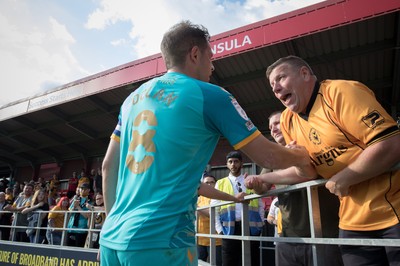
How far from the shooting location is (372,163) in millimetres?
1521

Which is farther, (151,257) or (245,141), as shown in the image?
(245,141)

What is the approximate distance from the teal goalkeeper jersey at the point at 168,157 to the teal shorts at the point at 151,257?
23 millimetres

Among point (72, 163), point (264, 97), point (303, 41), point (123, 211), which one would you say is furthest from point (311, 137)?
point (72, 163)

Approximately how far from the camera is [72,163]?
59.7 ft

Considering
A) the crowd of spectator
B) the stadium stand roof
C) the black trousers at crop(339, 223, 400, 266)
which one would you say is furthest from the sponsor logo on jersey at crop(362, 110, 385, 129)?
the stadium stand roof

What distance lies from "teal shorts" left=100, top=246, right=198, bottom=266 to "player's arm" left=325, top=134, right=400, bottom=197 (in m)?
0.94

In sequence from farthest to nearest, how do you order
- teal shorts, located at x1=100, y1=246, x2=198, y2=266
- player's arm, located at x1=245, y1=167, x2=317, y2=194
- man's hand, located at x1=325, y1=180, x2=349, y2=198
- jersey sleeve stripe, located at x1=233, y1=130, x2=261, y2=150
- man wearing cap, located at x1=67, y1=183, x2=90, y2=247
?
man wearing cap, located at x1=67, y1=183, x2=90, y2=247 → player's arm, located at x1=245, y1=167, x2=317, y2=194 → man's hand, located at x1=325, y1=180, x2=349, y2=198 → jersey sleeve stripe, located at x1=233, y1=130, x2=261, y2=150 → teal shorts, located at x1=100, y1=246, x2=198, y2=266

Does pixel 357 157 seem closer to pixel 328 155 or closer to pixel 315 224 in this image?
pixel 328 155

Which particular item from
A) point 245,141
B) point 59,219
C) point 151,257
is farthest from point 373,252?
point 59,219

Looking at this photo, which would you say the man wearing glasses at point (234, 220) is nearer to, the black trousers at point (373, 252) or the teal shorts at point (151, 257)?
the black trousers at point (373, 252)

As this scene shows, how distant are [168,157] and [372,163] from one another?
1043mm

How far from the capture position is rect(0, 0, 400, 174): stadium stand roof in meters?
6.80

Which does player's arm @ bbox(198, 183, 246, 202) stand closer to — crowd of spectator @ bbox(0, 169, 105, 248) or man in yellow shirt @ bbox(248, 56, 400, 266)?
man in yellow shirt @ bbox(248, 56, 400, 266)

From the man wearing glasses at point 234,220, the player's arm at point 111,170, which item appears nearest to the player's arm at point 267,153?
the player's arm at point 111,170
